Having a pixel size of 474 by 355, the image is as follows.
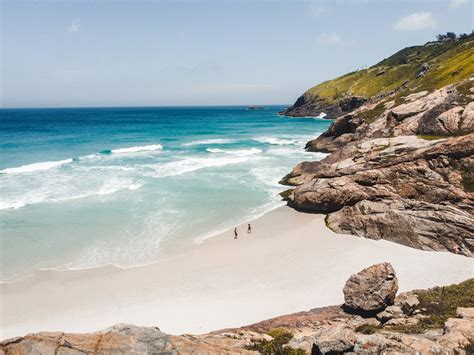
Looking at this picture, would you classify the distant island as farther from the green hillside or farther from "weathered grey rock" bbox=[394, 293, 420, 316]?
the green hillside

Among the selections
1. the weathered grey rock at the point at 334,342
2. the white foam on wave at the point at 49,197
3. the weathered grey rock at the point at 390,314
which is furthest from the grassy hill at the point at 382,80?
the weathered grey rock at the point at 334,342

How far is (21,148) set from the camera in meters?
76.2

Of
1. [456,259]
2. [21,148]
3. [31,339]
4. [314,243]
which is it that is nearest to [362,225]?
[314,243]

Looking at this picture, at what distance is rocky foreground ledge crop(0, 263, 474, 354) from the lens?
33.2 ft

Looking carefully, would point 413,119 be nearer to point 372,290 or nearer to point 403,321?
point 372,290

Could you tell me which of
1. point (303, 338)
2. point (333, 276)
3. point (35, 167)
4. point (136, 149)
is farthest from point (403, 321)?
point (136, 149)

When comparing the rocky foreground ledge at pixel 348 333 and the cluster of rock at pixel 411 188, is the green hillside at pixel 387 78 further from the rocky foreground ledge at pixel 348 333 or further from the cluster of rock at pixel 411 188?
the rocky foreground ledge at pixel 348 333

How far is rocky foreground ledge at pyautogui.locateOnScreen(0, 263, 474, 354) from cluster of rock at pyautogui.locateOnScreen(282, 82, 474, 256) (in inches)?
248

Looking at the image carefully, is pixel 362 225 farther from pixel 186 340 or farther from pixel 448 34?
pixel 448 34

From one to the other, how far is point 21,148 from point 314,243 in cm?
7512

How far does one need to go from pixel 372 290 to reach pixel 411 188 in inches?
647

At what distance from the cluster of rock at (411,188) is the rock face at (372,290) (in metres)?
9.11

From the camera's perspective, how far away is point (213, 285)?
21.2 meters

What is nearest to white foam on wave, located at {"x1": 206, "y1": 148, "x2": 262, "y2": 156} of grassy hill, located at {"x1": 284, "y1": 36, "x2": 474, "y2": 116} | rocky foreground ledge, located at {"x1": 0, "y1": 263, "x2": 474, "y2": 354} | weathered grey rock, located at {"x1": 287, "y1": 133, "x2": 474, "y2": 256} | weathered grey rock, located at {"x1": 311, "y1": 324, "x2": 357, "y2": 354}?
weathered grey rock, located at {"x1": 287, "y1": 133, "x2": 474, "y2": 256}
